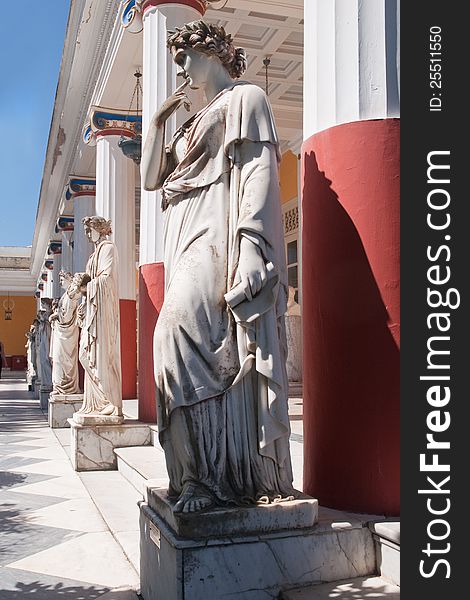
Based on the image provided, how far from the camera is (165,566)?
2518mm

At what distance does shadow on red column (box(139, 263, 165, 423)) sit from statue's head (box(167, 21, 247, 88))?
403 centimetres

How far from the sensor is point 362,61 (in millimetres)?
2947

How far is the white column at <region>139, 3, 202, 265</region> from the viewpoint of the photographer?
6707 mm

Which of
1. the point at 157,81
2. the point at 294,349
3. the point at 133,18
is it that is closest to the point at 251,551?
the point at 157,81

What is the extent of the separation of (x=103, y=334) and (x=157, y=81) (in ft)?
8.24

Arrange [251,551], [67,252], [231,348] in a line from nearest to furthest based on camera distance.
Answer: [251,551]
[231,348]
[67,252]

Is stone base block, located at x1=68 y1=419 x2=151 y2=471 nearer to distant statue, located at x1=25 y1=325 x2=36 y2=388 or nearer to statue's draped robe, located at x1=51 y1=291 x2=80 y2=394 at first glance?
statue's draped robe, located at x1=51 y1=291 x2=80 y2=394

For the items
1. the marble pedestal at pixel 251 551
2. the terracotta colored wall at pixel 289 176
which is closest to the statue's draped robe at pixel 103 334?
the marble pedestal at pixel 251 551

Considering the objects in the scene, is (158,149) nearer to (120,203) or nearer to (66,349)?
(66,349)

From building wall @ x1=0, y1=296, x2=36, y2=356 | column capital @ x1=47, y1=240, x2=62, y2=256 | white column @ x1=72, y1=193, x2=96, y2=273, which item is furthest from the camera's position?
building wall @ x1=0, y1=296, x2=36, y2=356

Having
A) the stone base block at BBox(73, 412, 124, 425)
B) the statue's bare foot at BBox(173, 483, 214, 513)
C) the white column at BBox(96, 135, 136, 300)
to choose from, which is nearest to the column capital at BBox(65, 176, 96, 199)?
the white column at BBox(96, 135, 136, 300)

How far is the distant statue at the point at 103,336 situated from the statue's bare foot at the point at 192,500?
13.6 ft

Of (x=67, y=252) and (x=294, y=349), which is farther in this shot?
(x=67, y=252)

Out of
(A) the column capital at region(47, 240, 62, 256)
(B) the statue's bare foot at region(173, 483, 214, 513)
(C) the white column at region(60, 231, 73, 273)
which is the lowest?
(B) the statue's bare foot at region(173, 483, 214, 513)
